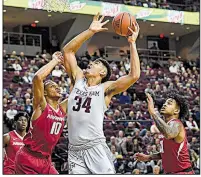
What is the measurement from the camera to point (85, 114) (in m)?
5.26

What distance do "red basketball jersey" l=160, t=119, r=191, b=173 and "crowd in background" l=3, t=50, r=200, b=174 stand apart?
19.1 ft

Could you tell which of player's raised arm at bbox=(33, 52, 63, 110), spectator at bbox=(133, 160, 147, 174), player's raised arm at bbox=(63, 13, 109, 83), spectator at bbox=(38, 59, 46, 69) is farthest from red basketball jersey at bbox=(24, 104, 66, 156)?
spectator at bbox=(38, 59, 46, 69)

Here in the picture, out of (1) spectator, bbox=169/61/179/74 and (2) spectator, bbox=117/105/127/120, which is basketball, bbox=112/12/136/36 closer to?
(2) spectator, bbox=117/105/127/120

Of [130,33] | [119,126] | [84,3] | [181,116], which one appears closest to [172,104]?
[181,116]

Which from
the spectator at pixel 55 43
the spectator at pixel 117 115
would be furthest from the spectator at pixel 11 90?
the spectator at pixel 55 43

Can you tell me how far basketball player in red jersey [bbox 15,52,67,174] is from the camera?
5844 mm

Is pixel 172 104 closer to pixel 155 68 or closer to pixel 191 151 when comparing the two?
pixel 191 151

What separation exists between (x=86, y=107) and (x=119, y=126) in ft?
31.8

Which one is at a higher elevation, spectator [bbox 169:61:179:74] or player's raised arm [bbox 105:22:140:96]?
spectator [bbox 169:61:179:74]

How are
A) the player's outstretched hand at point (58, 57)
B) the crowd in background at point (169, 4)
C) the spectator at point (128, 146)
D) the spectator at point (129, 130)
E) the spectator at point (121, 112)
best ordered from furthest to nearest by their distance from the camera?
the crowd in background at point (169, 4) → the spectator at point (121, 112) → the spectator at point (129, 130) → the spectator at point (128, 146) → the player's outstretched hand at point (58, 57)

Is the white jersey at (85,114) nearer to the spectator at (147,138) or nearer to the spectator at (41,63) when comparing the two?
the spectator at (147,138)

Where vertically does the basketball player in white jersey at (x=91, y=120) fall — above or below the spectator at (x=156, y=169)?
above

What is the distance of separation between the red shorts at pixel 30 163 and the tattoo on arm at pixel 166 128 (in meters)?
1.36

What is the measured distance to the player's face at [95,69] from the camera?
547 cm
